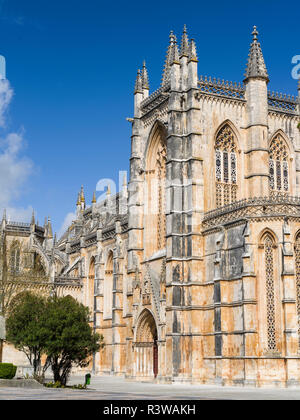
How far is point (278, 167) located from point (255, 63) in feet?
24.0

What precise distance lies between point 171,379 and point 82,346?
838cm

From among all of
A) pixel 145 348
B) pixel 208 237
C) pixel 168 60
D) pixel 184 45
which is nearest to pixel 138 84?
pixel 168 60

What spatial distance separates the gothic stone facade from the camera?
34.2 m

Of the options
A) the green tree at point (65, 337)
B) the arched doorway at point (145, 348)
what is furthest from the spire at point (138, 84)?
the green tree at point (65, 337)

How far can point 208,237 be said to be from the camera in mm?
39406

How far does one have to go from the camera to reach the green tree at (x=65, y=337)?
3189cm

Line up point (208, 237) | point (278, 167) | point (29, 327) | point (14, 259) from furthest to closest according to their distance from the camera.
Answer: point (14, 259) → point (278, 167) → point (208, 237) → point (29, 327)

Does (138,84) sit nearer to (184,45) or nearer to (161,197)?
(184,45)

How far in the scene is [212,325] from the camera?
3800cm

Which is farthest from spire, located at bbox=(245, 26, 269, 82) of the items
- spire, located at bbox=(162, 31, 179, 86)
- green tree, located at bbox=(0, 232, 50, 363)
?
green tree, located at bbox=(0, 232, 50, 363)

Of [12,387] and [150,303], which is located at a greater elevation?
[150,303]

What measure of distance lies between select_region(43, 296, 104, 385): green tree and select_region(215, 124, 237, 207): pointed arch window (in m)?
13.4
